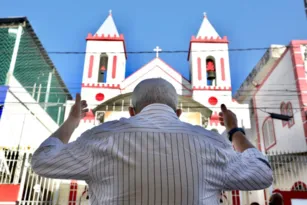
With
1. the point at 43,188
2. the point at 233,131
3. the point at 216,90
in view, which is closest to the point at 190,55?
the point at 216,90

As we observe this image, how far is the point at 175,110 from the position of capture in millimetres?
1336

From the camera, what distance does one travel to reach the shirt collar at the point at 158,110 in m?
1.20

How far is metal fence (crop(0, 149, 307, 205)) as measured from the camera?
29.6 feet

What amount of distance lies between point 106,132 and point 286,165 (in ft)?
34.9

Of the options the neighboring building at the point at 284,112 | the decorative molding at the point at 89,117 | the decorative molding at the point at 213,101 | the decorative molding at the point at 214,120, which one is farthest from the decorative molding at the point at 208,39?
the decorative molding at the point at 89,117

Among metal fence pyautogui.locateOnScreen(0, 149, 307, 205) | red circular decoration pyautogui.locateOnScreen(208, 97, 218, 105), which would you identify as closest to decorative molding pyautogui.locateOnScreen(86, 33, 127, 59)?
red circular decoration pyautogui.locateOnScreen(208, 97, 218, 105)

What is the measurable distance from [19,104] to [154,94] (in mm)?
11660

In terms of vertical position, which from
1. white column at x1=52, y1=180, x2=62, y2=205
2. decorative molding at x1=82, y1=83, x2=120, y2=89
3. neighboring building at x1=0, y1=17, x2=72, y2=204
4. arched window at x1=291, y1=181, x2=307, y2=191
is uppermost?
decorative molding at x1=82, y1=83, x2=120, y2=89

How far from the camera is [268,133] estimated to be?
16266 millimetres

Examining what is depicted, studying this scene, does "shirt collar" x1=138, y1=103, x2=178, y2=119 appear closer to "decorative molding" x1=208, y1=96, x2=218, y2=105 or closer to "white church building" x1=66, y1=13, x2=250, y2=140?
"white church building" x1=66, y1=13, x2=250, y2=140

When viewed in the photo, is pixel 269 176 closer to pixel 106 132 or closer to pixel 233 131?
pixel 233 131

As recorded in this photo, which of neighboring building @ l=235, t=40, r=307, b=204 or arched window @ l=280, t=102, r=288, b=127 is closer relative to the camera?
neighboring building @ l=235, t=40, r=307, b=204

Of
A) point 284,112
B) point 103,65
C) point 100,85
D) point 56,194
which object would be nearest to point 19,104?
point 56,194

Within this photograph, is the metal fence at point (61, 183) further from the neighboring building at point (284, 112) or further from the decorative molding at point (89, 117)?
the decorative molding at point (89, 117)
